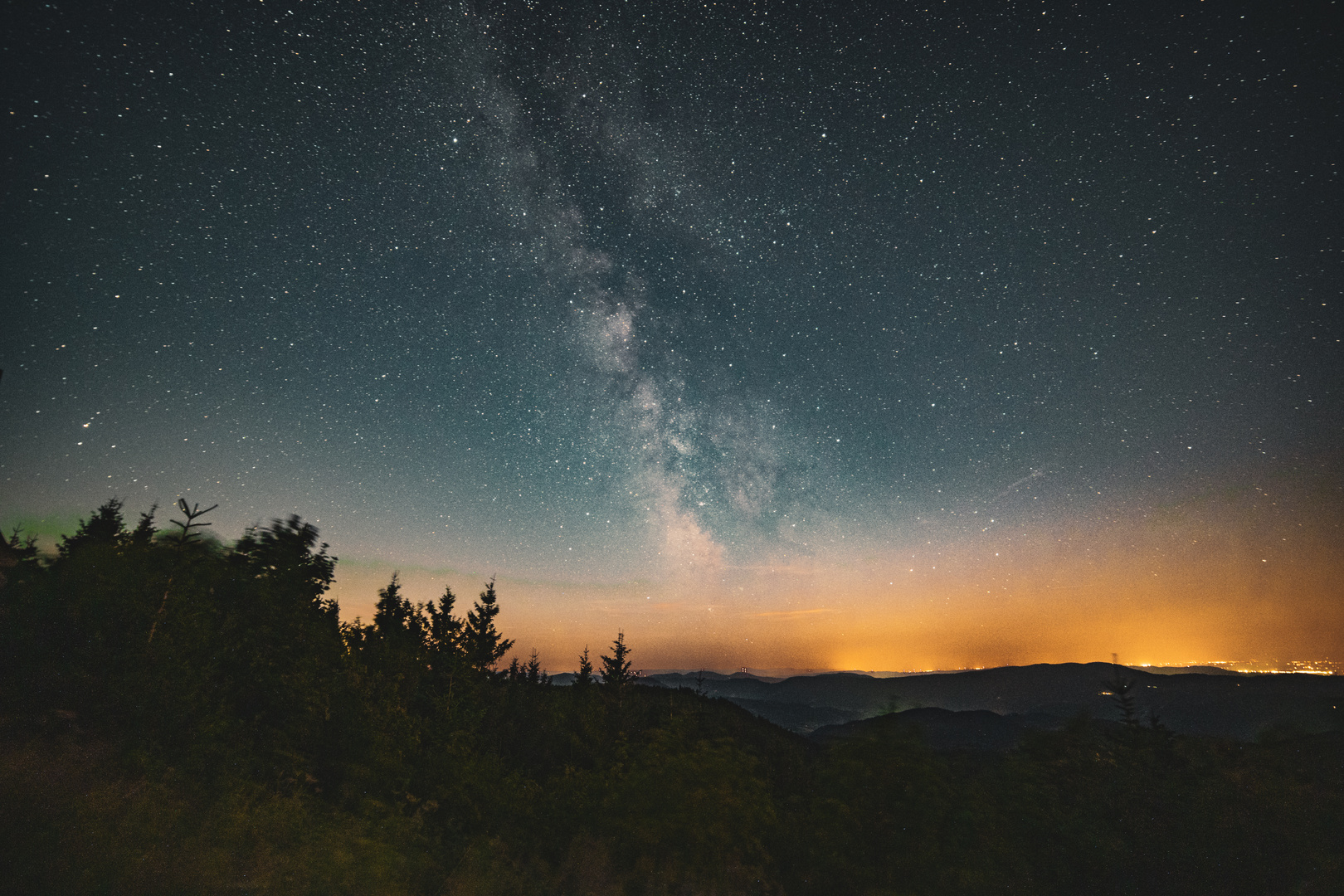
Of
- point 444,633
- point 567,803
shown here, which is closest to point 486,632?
point 444,633

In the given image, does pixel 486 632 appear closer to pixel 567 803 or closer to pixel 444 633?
pixel 444 633

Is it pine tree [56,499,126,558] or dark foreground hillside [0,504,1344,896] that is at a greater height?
pine tree [56,499,126,558]

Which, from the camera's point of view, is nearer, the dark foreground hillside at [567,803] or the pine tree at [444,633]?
the dark foreground hillside at [567,803]

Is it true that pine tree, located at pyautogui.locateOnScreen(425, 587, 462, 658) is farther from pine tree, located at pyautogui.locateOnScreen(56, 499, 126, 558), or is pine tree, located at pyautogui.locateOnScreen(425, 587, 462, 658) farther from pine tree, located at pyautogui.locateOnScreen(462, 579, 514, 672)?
pine tree, located at pyautogui.locateOnScreen(56, 499, 126, 558)

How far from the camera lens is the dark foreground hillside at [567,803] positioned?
6.56 meters

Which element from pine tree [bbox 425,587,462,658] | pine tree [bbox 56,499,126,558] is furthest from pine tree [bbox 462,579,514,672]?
pine tree [bbox 56,499,126,558]

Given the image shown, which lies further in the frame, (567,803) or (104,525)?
(104,525)

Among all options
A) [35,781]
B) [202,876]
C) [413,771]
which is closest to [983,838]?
[202,876]

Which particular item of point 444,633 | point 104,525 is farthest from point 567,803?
point 104,525

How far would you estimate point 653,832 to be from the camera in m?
8.18

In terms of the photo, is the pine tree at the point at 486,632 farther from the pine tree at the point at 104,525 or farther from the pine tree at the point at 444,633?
the pine tree at the point at 104,525

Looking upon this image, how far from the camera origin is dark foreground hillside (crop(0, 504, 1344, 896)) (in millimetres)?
6559

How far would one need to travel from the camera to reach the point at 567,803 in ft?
35.5

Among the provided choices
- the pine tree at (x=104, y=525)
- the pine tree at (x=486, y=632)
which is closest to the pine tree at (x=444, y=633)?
the pine tree at (x=486, y=632)
